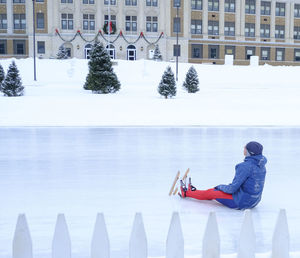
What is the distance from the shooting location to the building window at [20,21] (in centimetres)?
5256

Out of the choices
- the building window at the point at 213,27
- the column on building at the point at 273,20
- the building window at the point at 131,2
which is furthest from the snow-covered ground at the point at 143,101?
the column on building at the point at 273,20

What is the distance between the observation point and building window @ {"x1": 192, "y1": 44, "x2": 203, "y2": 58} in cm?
5712

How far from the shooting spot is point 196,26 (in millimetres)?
57281

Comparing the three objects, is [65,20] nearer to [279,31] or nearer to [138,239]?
[279,31]

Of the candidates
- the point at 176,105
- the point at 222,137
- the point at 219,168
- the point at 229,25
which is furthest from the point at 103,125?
the point at 229,25

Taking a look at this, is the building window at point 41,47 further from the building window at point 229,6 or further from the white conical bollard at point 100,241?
the white conical bollard at point 100,241

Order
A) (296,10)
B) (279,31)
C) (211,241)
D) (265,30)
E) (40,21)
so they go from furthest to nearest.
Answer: (296,10) → (279,31) → (265,30) → (40,21) → (211,241)

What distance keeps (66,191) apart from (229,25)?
5663 cm

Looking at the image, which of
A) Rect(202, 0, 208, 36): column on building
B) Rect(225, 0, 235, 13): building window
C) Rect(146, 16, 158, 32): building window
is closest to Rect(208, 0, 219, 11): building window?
Rect(202, 0, 208, 36): column on building

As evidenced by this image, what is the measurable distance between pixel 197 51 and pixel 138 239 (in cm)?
5583

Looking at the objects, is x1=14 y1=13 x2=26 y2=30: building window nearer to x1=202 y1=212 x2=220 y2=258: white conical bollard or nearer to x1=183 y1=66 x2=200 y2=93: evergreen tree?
x1=183 y1=66 x2=200 y2=93: evergreen tree

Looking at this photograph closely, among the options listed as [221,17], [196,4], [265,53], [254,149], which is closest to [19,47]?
[196,4]

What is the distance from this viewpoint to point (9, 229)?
4.78 meters

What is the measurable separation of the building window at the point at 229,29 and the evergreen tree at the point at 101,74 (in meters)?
38.3
